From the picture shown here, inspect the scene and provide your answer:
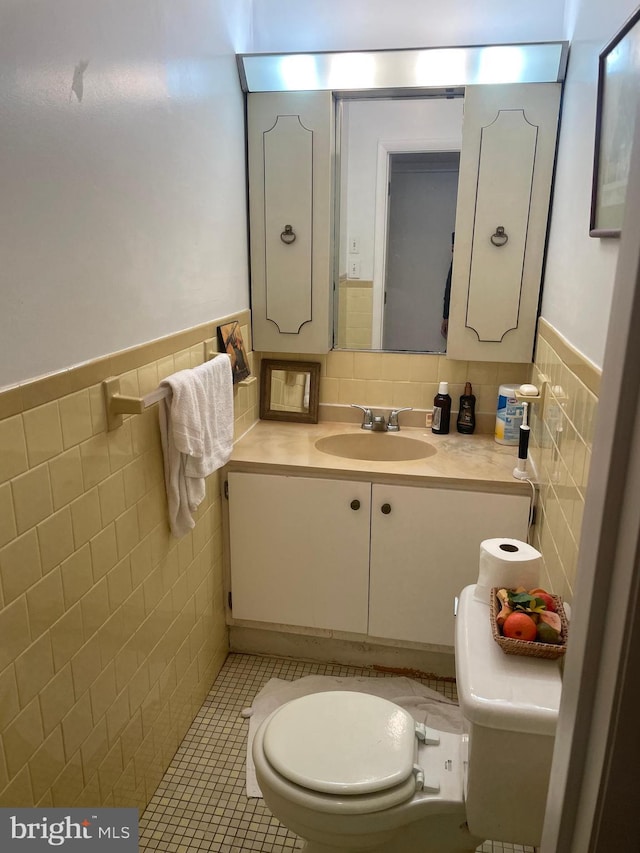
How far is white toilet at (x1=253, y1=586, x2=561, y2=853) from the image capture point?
3.80ft

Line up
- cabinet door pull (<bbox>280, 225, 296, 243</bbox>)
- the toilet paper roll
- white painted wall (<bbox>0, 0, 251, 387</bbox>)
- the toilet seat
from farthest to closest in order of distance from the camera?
1. cabinet door pull (<bbox>280, 225, 296, 243</bbox>)
2. the toilet paper roll
3. the toilet seat
4. white painted wall (<bbox>0, 0, 251, 387</bbox>)

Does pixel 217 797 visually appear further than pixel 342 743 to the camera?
Yes

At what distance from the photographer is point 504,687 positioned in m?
1.17

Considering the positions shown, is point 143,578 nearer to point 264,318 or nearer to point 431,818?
point 431,818

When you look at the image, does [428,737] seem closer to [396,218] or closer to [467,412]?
[467,412]

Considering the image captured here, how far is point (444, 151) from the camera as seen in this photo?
2203 millimetres

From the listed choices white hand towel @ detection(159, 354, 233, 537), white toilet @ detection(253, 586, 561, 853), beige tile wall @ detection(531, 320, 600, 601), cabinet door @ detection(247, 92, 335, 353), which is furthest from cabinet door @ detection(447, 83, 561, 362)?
white toilet @ detection(253, 586, 561, 853)

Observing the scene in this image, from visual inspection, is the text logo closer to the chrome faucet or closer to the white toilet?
the white toilet

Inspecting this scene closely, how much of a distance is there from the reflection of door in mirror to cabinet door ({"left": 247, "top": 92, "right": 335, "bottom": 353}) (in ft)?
0.37

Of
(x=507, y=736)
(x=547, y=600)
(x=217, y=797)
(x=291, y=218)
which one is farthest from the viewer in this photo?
(x=291, y=218)

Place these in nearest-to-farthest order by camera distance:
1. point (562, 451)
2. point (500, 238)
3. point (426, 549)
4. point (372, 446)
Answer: point (562, 451) → point (426, 549) → point (500, 238) → point (372, 446)

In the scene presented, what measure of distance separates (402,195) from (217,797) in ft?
6.65

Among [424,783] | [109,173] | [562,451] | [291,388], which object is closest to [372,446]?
[291,388]

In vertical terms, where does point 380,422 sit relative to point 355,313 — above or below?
below
